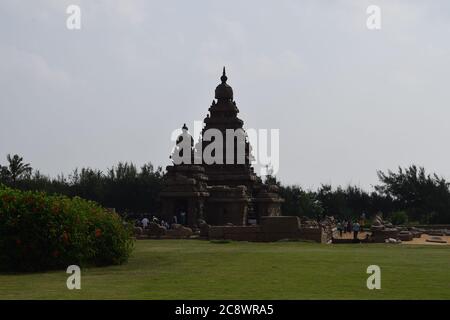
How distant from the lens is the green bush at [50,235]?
1834cm

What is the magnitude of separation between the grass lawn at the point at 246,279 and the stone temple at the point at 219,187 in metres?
24.1

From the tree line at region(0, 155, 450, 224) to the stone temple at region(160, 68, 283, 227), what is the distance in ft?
50.1

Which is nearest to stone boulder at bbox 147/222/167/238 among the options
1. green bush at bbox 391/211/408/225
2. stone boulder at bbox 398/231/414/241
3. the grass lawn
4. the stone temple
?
the stone temple

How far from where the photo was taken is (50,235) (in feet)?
60.5

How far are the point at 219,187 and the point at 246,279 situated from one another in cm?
3263

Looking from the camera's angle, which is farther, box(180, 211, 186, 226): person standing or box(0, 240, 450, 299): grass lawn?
box(180, 211, 186, 226): person standing

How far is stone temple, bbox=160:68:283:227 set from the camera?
45.8 meters

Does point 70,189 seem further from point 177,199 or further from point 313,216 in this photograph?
point 177,199

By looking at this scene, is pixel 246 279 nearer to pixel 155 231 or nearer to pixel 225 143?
pixel 155 231

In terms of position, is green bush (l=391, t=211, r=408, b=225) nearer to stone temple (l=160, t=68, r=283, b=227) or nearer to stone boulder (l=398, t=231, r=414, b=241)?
stone temple (l=160, t=68, r=283, b=227)

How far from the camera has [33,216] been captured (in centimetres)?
1872

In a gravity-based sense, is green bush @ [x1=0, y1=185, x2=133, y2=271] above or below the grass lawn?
above

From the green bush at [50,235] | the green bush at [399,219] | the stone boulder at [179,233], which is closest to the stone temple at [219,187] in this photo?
the stone boulder at [179,233]

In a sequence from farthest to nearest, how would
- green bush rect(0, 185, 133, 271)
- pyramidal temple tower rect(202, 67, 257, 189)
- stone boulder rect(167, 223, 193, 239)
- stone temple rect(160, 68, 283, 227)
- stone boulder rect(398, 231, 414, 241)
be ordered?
pyramidal temple tower rect(202, 67, 257, 189) → stone temple rect(160, 68, 283, 227) → stone boulder rect(398, 231, 414, 241) → stone boulder rect(167, 223, 193, 239) → green bush rect(0, 185, 133, 271)
